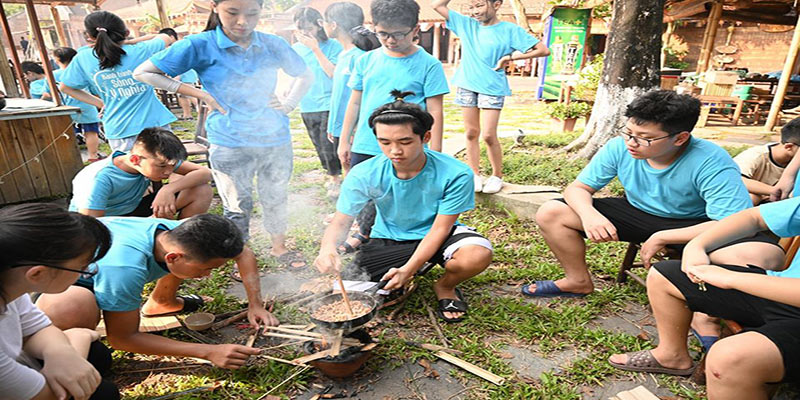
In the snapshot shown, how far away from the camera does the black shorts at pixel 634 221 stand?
312cm

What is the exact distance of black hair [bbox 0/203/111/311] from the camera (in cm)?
165

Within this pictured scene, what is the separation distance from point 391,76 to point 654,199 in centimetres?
239

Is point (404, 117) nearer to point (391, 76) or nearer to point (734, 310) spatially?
point (391, 76)

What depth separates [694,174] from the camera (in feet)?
9.75

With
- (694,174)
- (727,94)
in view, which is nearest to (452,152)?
(694,174)

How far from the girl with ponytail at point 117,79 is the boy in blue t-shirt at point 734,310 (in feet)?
16.7

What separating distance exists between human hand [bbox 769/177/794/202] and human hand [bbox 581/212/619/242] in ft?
5.48

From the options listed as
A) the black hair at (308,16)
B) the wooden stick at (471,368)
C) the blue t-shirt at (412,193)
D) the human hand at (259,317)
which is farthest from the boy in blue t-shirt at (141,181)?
the wooden stick at (471,368)

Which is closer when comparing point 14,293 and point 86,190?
point 14,293

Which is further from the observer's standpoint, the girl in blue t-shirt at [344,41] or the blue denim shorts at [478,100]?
the blue denim shorts at [478,100]

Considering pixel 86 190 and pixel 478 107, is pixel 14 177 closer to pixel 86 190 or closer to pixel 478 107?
pixel 86 190

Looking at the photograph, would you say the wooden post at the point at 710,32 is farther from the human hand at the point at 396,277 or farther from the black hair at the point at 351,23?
the human hand at the point at 396,277

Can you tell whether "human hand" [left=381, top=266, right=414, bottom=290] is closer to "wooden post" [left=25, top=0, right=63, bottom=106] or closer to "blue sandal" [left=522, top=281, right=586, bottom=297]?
"blue sandal" [left=522, top=281, right=586, bottom=297]

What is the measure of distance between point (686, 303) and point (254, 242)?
393cm
